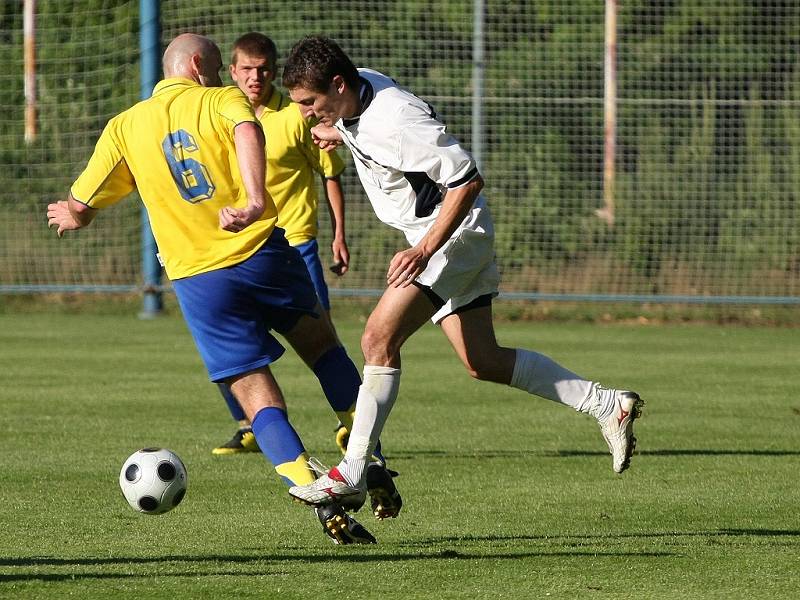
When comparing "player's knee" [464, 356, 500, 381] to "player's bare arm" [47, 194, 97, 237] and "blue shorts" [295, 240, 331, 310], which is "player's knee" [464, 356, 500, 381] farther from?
"blue shorts" [295, 240, 331, 310]

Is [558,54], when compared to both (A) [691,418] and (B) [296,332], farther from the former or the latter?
(B) [296,332]

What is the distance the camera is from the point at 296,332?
5.86 meters

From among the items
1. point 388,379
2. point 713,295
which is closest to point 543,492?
point 388,379

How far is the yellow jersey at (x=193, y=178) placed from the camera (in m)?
5.47

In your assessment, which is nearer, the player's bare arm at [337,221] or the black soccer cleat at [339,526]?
the black soccer cleat at [339,526]

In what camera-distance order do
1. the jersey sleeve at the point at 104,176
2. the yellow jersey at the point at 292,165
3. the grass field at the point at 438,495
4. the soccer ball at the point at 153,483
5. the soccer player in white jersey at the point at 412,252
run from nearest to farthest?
the grass field at the point at 438,495 < the soccer ball at the point at 153,483 < the soccer player in white jersey at the point at 412,252 < the jersey sleeve at the point at 104,176 < the yellow jersey at the point at 292,165

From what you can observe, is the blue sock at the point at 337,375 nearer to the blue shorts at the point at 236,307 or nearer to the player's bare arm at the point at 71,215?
the blue shorts at the point at 236,307

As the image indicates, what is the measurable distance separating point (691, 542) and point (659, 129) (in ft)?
39.8

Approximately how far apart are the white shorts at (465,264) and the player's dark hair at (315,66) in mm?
780

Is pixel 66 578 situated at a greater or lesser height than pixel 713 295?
greater

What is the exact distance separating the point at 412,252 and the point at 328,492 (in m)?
0.92

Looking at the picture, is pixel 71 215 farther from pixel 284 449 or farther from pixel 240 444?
pixel 240 444

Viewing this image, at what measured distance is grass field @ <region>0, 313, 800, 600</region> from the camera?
15.3 feet

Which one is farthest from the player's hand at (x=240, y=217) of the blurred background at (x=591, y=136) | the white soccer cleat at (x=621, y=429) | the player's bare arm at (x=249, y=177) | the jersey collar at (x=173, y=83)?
the blurred background at (x=591, y=136)
